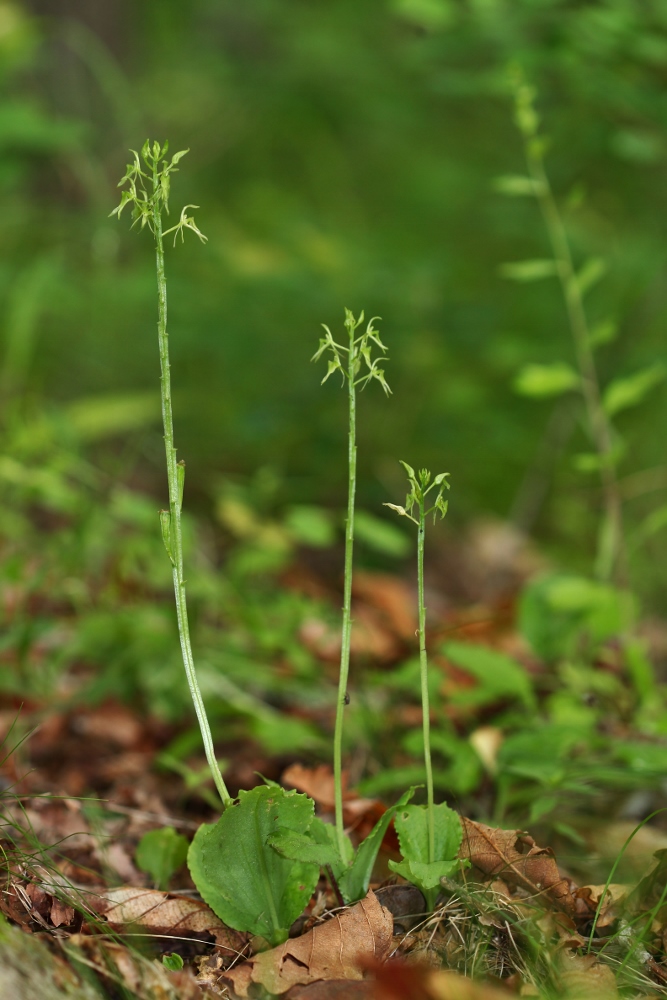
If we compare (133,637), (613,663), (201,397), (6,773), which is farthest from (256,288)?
(6,773)

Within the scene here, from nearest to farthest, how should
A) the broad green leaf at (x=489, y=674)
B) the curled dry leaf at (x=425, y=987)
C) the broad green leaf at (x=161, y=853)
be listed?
the curled dry leaf at (x=425, y=987) → the broad green leaf at (x=161, y=853) → the broad green leaf at (x=489, y=674)

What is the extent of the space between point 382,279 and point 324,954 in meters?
2.47

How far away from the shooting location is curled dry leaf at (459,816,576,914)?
42.2 inches

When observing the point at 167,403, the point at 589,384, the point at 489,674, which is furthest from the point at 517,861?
the point at 589,384

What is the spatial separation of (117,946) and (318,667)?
4.05 feet

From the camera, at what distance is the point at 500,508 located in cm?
385

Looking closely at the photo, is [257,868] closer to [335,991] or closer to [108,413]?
[335,991]

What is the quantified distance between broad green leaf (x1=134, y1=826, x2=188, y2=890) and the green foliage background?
5.39ft

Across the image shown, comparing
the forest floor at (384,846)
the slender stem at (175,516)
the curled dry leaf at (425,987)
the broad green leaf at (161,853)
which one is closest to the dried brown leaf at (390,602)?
the forest floor at (384,846)

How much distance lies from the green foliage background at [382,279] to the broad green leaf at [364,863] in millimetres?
1749

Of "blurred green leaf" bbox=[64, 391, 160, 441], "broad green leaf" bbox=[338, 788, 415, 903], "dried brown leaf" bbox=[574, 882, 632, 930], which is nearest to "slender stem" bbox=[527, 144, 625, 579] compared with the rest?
"dried brown leaf" bbox=[574, 882, 632, 930]

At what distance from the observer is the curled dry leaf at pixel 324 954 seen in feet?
3.12

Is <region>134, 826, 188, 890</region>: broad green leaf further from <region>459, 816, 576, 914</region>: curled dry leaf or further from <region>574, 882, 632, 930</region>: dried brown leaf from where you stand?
<region>574, 882, 632, 930</region>: dried brown leaf

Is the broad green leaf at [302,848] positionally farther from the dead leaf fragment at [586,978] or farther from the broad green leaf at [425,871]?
the dead leaf fragment at [586,978]
